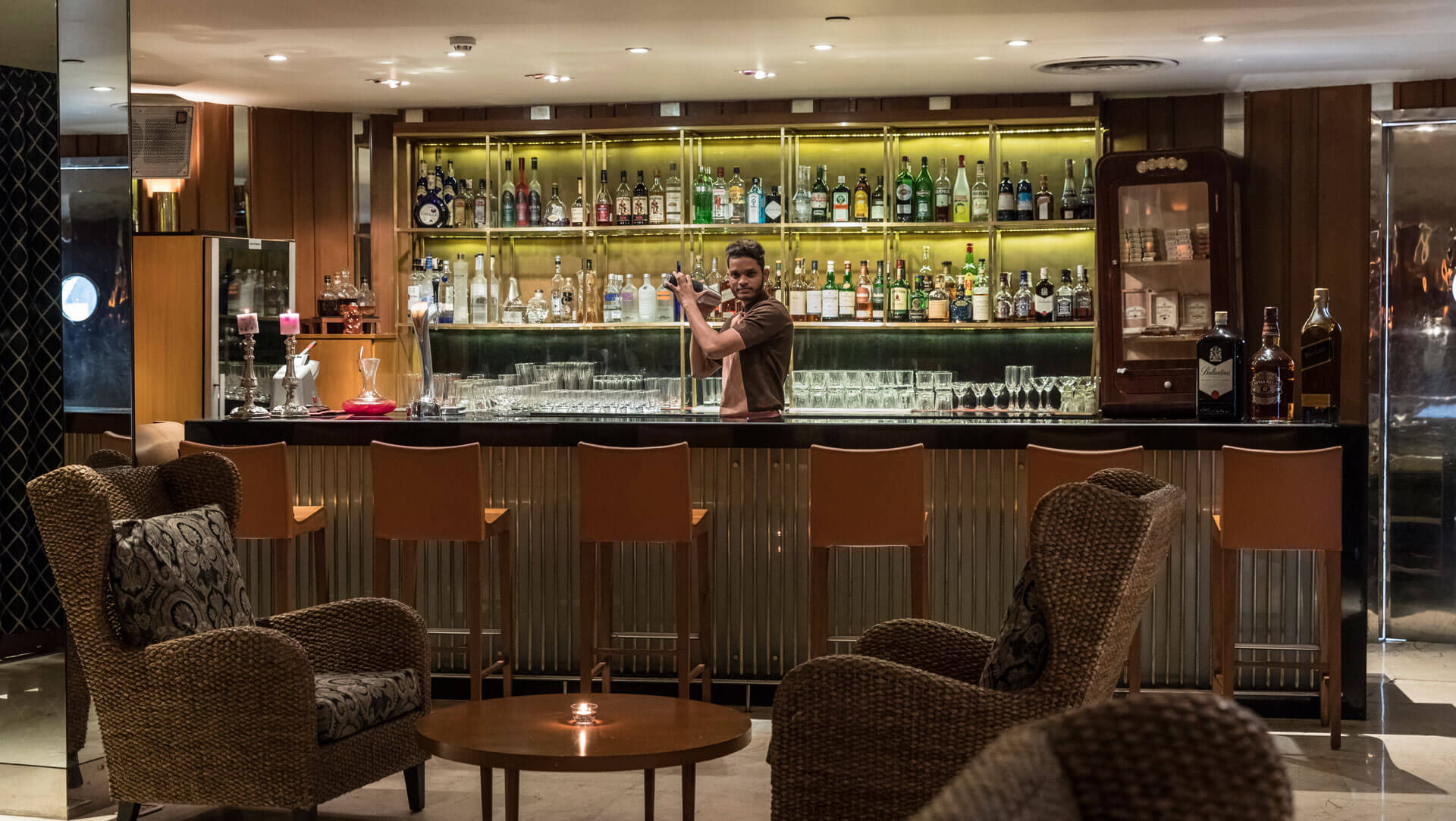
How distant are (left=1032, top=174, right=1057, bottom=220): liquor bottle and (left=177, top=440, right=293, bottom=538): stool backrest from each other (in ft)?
13.9

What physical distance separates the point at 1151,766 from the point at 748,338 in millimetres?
4434

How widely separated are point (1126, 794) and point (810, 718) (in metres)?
1.84

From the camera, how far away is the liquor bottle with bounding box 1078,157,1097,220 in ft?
23.9

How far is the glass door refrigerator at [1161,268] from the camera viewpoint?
6.88 meters

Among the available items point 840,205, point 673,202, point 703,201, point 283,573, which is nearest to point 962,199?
point 840,205

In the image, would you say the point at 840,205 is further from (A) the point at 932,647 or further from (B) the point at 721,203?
(A) the point at 932,647

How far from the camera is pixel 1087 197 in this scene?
7305 mm

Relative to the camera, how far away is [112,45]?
13.1 feet

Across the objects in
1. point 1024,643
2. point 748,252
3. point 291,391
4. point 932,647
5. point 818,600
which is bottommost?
point 818,600

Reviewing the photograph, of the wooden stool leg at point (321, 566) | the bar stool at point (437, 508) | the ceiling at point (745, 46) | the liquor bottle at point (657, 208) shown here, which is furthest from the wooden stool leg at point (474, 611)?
the liquor bottle at point (657, 208)

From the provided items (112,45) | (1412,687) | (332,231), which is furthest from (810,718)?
(332,231)

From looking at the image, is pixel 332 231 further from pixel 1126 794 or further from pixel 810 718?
pixel 1126 794

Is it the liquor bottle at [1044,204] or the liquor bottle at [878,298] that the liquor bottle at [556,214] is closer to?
the liquor bottle at [878,298]

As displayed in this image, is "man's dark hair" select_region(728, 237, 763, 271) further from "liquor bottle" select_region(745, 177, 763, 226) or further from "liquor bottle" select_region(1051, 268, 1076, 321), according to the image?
"liquor bottle" select_region(1051, 268, 1076, 321)
